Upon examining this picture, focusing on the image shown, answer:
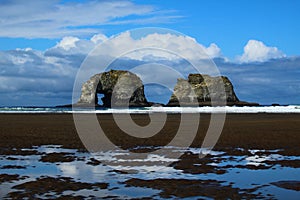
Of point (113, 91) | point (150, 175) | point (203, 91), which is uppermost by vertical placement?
point (203, 91)

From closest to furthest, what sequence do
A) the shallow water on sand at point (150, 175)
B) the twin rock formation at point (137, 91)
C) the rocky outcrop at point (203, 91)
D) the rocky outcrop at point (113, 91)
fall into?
the shallow water on sand at point (150, 175), the rocky outcrop at point (113, 91), the twin rock formation at point (137, 91), the rocky outcrop at point (203, 91)

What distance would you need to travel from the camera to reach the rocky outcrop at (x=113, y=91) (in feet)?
494

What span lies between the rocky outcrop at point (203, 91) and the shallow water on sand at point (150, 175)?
13764 centimetres

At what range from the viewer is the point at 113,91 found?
512 ft

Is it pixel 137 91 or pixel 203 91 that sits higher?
pixel 203 91

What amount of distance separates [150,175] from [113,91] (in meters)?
142

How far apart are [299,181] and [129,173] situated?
607 cm

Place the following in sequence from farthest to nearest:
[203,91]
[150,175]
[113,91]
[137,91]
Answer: [203,91] → [137,91] → [113,91] → [150,175]

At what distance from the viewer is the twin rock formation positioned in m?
152

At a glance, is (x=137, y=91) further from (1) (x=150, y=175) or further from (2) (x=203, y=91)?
(1) (x=150, y=175)

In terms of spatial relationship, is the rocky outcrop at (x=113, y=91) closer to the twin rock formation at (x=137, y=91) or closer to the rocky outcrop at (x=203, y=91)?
the twin rock formation at (x=137, y=91)

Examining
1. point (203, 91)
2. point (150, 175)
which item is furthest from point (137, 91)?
point (150, 175)

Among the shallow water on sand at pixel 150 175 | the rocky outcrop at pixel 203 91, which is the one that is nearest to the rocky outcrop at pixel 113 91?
the rocky outcrop at pixel 203 91

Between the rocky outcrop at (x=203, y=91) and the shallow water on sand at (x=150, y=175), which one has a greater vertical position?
the rocky outcrop at (x=203, y=91)
